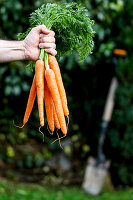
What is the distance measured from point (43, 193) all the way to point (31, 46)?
9.58 ft

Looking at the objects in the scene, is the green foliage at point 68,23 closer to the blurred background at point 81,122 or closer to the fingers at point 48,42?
the fingers at point 48,42

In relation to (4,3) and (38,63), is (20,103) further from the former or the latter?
(38,63)

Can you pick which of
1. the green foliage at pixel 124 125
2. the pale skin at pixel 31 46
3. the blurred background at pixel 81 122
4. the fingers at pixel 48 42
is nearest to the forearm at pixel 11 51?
the pale skin at pixel 31 46

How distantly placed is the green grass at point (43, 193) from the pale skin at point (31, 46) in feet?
7.48

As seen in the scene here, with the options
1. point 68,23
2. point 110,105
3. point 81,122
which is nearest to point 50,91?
point 68,23

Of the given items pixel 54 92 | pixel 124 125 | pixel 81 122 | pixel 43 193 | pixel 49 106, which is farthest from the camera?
pixel 81 122

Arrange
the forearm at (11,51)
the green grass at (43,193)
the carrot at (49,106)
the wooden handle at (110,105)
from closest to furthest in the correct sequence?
1. the forearm at (11,51)
2. the carrot at (49,106)
3. the green grass at (43,193)
4. the wooden handle at (110,105)

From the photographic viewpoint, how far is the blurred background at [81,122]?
4406mm

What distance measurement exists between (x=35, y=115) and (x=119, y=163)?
5.21 ft

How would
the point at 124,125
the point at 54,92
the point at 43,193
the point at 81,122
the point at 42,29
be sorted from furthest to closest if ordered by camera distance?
the point at 81,122, the point at 124,125, the point at 43,193, the point at 54,92, the point at 42,29

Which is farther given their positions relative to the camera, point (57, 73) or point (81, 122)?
point (81, 122)

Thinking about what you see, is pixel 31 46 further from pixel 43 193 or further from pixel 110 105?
pixel 110 105

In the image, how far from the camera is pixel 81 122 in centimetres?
545

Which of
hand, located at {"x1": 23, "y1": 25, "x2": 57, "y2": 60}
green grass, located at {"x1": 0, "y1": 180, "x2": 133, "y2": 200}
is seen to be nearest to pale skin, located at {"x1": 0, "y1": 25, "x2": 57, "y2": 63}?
hand, located at {"x1": 23, "y1": 25, "x2": 57, "y2": 60}
